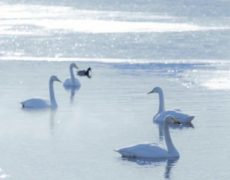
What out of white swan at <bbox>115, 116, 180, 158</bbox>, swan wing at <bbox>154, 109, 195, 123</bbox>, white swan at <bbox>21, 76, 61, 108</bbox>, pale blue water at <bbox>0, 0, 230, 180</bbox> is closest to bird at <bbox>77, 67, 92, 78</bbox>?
pale blue water at <bbox>0, 0, 230, 180</bbox>

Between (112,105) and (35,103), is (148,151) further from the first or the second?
(35,103)

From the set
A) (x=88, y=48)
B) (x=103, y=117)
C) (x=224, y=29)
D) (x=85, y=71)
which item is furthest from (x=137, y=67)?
(x=224, y=29)

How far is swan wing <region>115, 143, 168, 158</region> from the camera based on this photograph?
11609 millimetres

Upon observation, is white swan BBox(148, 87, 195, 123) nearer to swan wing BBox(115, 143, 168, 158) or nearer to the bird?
swan wing BBox(115, 143, 168, 158)

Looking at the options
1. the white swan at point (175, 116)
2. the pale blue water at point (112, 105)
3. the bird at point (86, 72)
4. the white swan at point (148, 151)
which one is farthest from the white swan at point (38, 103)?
the bird at point (86, 72)

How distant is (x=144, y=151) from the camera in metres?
11.6

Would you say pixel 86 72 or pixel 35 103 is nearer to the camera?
pixel 35 103

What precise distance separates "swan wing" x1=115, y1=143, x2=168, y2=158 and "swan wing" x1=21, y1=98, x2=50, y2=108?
5043mm

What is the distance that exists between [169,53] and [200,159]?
52.5 feet

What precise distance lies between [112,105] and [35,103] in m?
1.69

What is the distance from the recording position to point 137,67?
926 inches

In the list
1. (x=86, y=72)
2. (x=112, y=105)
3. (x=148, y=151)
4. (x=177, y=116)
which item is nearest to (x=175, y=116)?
(x=177, y=116)

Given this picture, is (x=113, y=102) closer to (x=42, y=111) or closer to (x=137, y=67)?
(x=42, y=111)

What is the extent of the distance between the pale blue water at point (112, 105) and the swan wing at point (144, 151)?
6.2 inches
